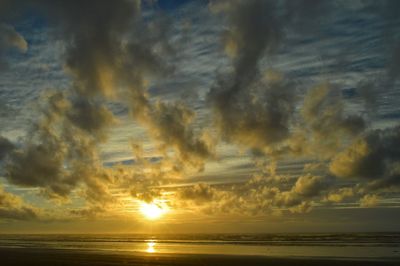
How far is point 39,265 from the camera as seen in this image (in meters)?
41.6

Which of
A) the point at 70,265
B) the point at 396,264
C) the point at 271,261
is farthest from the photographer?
the point at 271,261

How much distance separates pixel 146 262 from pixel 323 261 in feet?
63.0

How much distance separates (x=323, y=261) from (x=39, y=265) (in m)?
30.2

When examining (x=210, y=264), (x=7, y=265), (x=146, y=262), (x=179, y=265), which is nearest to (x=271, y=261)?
(x=210, y=264)

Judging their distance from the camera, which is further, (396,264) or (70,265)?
(70,265)

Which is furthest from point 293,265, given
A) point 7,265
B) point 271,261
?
point 7,265

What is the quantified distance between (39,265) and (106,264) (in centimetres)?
700

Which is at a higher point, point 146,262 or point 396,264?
point 146,262

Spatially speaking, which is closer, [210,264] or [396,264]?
[396,264]

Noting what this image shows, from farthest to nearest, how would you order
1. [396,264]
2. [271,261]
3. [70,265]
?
[271,261] → [70,265] → [396,264]

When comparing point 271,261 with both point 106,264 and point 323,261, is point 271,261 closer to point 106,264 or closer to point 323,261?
point 323,261

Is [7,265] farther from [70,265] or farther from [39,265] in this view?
[70,265]

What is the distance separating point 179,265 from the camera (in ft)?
131

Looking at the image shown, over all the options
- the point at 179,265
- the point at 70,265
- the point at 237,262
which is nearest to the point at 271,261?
the point at 237,262
